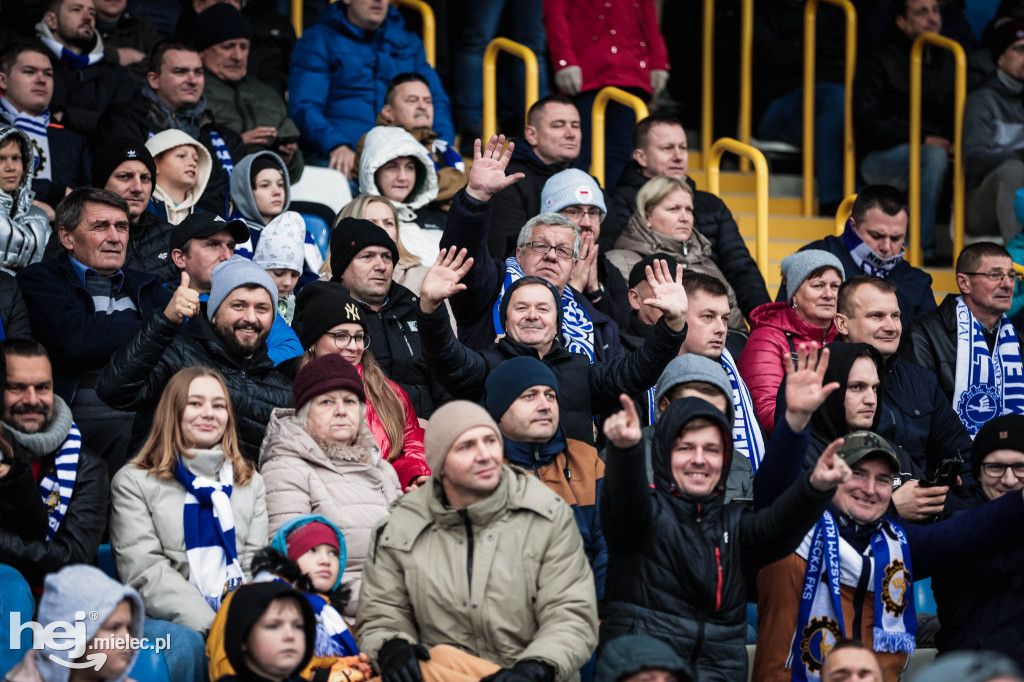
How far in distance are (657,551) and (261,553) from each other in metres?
1.25

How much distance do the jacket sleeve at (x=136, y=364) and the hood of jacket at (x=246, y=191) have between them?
2020mm

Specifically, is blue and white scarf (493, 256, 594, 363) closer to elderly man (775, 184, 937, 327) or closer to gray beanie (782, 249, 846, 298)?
gray beanie (782, 249, 846, 298)

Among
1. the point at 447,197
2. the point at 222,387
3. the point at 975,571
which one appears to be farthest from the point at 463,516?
the point at 447,197

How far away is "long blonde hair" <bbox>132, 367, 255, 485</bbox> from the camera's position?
16.3ft

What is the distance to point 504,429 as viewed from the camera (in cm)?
516

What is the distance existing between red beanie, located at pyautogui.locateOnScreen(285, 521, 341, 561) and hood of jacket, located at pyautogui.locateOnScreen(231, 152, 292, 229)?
2766 mm

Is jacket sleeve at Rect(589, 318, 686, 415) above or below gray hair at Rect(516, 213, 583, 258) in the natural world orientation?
below

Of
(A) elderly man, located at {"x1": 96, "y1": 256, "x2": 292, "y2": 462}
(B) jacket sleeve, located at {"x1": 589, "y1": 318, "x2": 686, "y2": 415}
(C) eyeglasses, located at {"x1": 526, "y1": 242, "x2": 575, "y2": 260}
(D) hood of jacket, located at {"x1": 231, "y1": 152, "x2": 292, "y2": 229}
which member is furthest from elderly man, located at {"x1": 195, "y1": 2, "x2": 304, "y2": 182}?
(B) jacket sleeve, located at {"x1": 589, "y1": 318, "x2": 686, "y2": 415}

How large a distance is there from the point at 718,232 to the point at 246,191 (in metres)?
2.60

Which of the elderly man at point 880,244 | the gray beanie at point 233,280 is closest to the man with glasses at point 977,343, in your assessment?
the elderly man at point 880,244

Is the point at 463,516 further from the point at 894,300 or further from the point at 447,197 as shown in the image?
the point at 447,197

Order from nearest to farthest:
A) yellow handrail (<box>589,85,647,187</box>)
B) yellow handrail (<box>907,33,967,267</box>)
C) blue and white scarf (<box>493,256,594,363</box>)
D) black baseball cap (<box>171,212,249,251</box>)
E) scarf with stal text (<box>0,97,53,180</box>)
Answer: blue and white scarf (<box>493,256,594,363</box>), black baseball cap (<box>171,212,249,251</box>), scarf with stal text (<box>0,97,53,180</box>), yellow handrail (<box>589,85,647,187</box>), yellow handrail (<box>907,33,967,267</box>)

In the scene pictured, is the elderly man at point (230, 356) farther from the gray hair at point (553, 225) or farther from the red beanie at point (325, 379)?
the gray hair at point (553, 225)

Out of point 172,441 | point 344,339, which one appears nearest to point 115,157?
point 344,339
